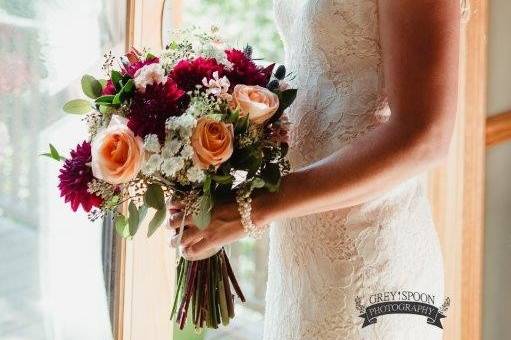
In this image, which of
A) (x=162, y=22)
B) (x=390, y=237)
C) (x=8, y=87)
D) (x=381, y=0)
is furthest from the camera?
(x=162, y=22)

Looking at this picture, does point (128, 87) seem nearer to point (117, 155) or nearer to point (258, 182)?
point (117, 155)

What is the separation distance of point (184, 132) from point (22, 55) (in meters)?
0.73

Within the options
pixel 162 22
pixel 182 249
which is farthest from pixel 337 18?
pixel 162 22

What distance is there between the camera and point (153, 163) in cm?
81

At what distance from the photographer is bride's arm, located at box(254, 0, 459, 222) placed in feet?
2.42

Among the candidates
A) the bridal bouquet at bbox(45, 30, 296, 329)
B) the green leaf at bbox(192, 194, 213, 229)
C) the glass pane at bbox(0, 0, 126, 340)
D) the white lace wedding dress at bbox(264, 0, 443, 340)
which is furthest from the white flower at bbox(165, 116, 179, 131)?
the glass pane at bbox(0, 0, 126, 340)

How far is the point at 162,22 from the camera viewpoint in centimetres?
150

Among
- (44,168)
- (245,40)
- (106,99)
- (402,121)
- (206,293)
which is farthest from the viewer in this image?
(245,40)

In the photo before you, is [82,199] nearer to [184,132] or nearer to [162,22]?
[184,132]

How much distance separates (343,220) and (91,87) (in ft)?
1.44

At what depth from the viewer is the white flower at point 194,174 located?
81 centimetres

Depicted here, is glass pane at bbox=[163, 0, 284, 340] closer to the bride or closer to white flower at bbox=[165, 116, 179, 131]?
the bride

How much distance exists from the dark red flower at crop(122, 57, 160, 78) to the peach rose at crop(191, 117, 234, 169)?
0.48ft

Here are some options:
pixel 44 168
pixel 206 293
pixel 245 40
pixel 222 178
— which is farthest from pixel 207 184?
pixel 245 40
